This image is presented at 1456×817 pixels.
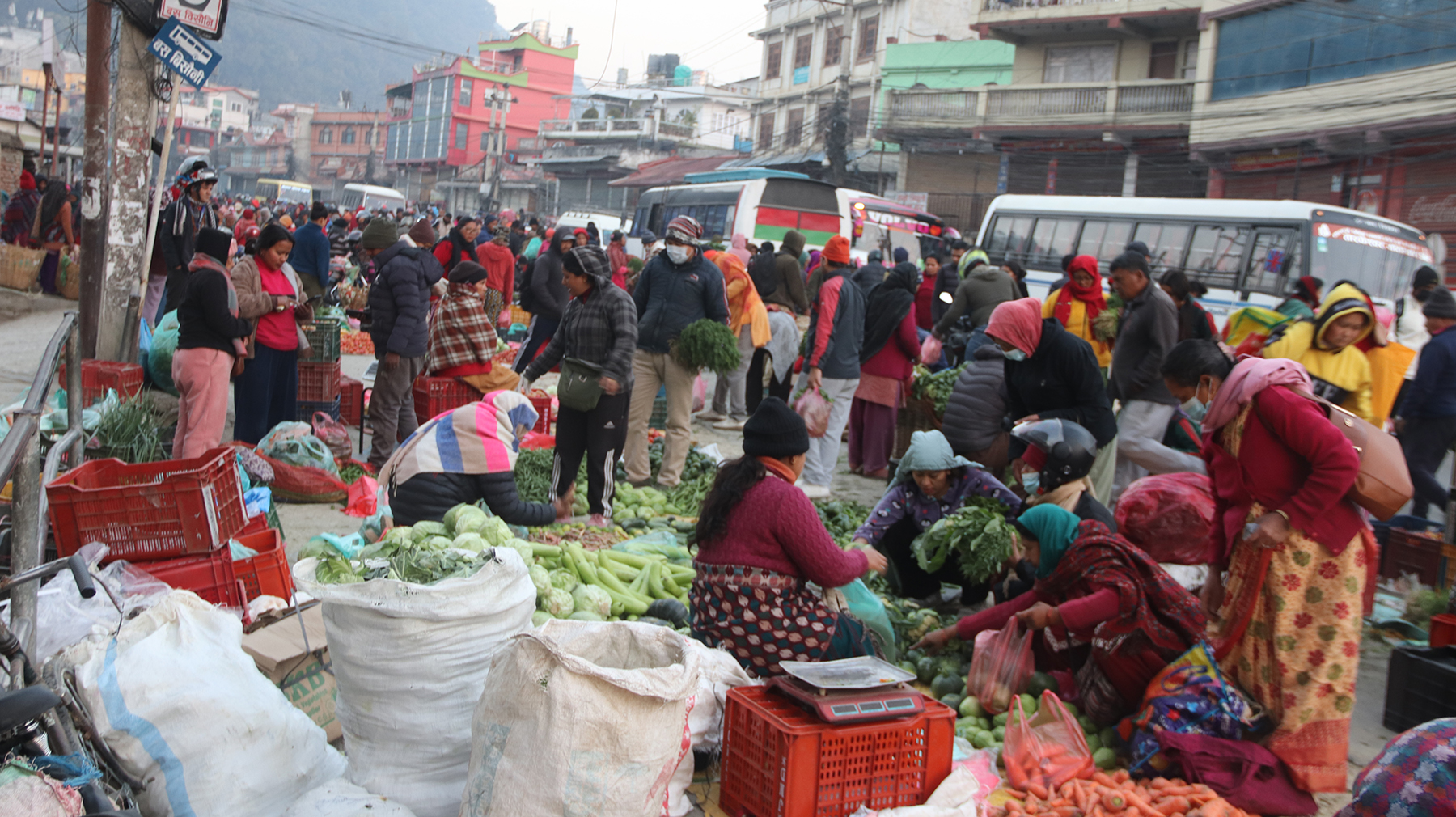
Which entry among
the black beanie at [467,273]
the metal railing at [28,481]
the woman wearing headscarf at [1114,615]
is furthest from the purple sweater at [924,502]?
the metal railing at [28,481]

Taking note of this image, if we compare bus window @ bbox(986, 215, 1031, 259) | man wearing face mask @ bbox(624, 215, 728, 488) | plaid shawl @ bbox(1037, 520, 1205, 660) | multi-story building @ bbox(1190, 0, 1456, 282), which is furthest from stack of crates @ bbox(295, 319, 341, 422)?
multi-story building @ bbox(1190, 0, 1456, 282)

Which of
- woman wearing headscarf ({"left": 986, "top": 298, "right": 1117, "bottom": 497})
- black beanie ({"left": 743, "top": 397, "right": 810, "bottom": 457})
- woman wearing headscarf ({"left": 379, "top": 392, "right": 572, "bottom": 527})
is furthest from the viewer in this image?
woman wearing headscarf ({"left": 986, "top": 298, "right": 1117, "bottom": 497})

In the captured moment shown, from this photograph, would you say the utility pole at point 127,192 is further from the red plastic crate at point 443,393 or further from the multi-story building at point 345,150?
the multi-story building at point 345,150

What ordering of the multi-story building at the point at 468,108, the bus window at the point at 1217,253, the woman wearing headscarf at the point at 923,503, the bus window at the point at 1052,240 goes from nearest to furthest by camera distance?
1. the woman wearing headscarf at the point at 923,503
2. the bus window at the point at 1217,253
3. the bus window at the point at 1052,240
4. the multi-story building at the point at 468,108

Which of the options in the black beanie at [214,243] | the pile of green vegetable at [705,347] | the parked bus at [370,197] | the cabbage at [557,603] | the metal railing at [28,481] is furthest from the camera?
the parked bus at [370,197]

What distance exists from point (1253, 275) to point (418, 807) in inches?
575

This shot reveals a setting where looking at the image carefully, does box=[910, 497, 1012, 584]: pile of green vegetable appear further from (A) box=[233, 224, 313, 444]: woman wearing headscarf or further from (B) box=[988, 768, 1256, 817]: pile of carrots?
(A) box=[233, 224, 313, 444]: woman wearing headscarf

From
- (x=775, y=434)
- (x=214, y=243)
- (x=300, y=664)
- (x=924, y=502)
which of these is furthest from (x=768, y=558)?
(x=214, y=243)

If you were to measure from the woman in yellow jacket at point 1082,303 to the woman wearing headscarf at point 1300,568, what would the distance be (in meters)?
3.94

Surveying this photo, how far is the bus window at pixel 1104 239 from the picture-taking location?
16.9 m

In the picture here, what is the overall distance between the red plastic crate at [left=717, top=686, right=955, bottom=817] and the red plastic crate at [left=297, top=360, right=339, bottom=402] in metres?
5.74

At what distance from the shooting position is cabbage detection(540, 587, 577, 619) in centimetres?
458

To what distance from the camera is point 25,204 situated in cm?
1522

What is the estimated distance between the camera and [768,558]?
3.76m
